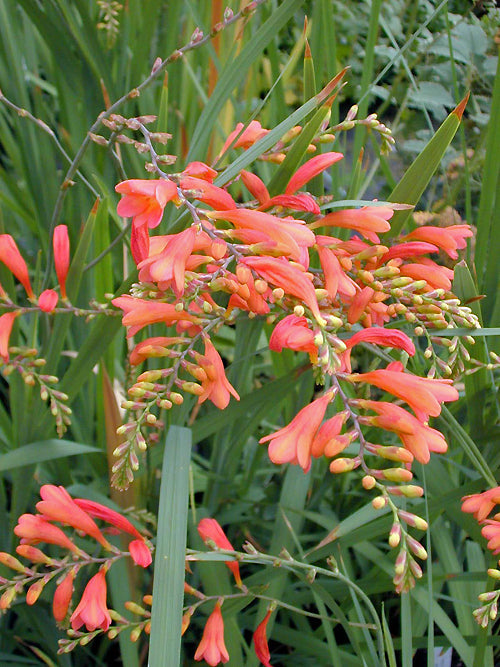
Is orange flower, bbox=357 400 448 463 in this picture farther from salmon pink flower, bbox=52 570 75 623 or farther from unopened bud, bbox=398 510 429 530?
salmon pink flower, bbox=52 570 75 623

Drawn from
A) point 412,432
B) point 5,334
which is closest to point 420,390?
point 412,432

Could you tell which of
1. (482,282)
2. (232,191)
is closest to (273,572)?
(482,282)

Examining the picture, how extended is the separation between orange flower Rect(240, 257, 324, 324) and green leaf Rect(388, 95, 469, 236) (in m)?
0.27

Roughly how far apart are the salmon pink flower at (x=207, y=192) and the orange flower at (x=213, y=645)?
432 millimetres

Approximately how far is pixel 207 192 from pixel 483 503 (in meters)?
0.42

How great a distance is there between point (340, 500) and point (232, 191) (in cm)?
74

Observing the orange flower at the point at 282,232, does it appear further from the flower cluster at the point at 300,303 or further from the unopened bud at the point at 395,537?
the unopened bud at the point at 395,537

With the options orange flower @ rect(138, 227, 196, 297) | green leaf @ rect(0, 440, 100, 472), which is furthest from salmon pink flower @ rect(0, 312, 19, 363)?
orange flower @ rect(138, 227, 196, 297)

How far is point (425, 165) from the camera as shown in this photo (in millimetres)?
766

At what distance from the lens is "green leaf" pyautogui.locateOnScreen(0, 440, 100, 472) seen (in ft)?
2.83

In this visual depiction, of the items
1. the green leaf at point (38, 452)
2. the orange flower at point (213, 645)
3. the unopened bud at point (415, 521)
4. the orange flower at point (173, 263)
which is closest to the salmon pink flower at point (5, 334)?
the green leaf at point (38, 452)

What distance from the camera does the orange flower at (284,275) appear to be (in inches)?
22.6

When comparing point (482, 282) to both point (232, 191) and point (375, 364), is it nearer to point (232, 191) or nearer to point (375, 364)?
point (375, 364)

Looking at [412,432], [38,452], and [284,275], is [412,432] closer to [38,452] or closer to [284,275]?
[284,275]
